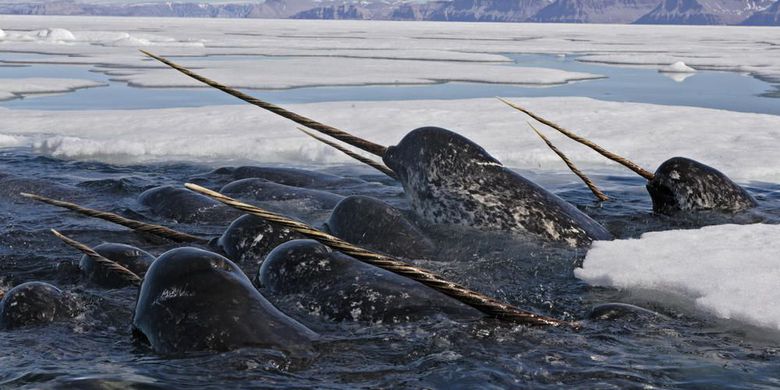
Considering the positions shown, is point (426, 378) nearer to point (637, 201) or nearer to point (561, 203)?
point (561, 203)

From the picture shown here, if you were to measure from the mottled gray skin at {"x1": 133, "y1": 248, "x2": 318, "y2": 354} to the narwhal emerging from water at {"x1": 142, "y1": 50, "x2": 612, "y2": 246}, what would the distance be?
110 inches

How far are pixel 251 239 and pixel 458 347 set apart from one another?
8.19 feet

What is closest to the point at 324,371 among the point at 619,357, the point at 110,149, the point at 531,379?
the point at 531,379

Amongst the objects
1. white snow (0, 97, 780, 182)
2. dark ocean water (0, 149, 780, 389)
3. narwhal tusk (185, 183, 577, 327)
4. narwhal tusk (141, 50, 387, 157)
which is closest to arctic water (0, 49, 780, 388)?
dark ocean water (0, 149, 780, 389)

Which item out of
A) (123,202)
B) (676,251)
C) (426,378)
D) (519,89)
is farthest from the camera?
(519,89)

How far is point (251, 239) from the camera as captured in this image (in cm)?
655

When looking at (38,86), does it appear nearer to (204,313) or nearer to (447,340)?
(204,313)

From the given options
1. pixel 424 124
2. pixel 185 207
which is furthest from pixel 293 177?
pixel 424 124

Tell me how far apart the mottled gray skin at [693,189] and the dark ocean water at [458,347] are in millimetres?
1964

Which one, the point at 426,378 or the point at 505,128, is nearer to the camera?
the point at 426,378

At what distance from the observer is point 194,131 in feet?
45.8

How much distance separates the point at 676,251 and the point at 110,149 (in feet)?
27.6

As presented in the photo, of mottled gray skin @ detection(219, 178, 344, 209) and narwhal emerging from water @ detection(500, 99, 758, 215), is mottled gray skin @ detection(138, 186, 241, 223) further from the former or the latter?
narwhal emerging from water @ detection(500, 99, 758, 215)

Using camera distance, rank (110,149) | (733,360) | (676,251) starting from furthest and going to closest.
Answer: (110,149), (676,251), (733,360)
